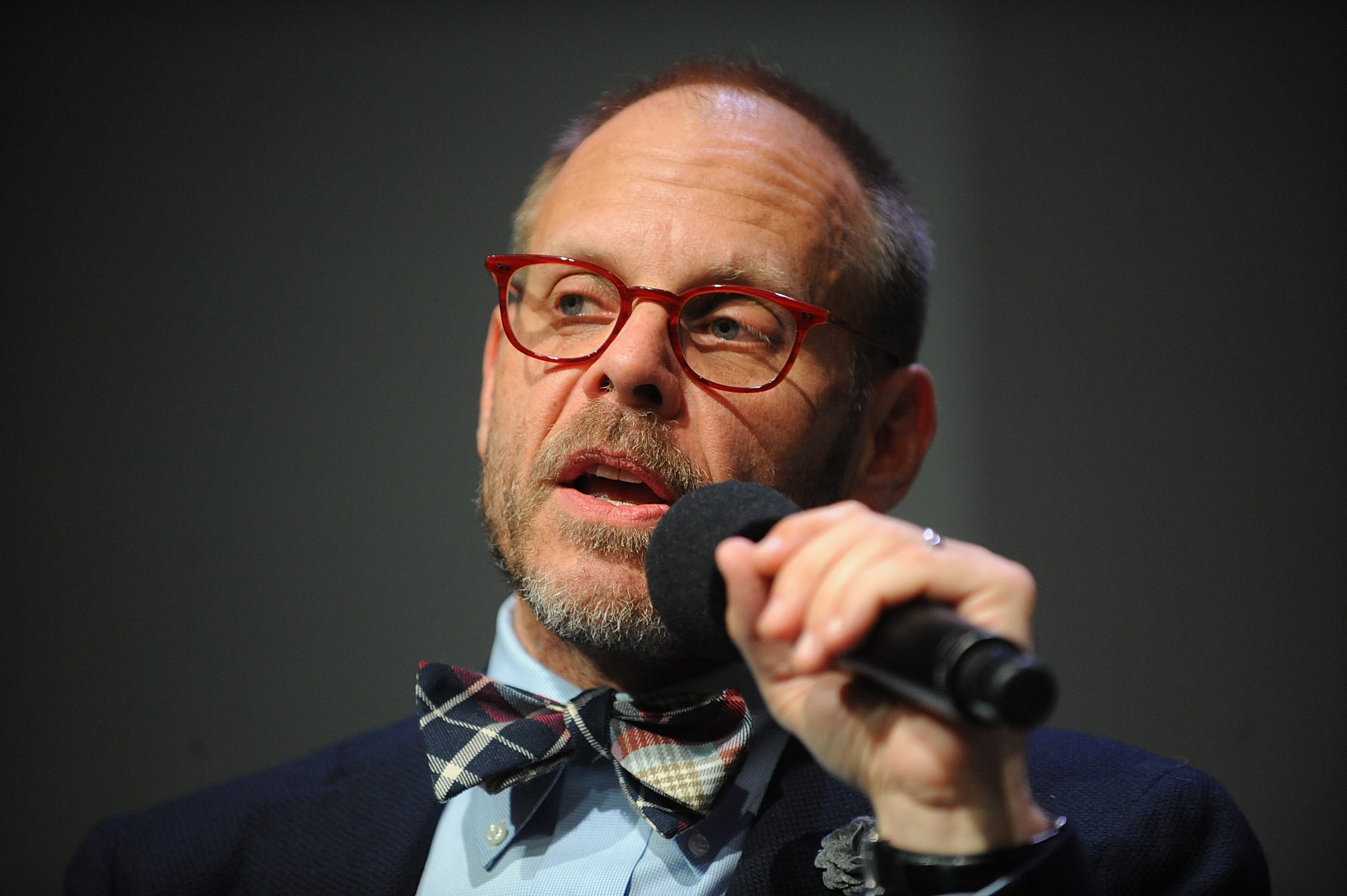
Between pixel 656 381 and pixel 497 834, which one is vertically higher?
pixel 656 381

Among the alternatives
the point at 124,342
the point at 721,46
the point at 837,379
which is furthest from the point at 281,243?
Answer: the point at 837,379

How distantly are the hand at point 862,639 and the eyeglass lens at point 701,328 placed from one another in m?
0.60

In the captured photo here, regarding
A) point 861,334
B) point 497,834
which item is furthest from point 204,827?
point 861,334

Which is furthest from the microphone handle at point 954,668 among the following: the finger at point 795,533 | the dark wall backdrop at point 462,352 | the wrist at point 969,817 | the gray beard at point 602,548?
the dark wall backdrop at point 462,352

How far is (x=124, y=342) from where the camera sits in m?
2.41

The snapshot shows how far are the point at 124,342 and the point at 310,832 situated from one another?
1389 millimetres

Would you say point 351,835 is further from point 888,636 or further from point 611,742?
point 888,636

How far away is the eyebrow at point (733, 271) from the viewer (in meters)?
1.53

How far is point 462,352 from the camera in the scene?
2.54 meters

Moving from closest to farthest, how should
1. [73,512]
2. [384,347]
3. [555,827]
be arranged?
1. [555,827]
2. [73,512]
3. [384,347]

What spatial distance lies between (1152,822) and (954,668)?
37.2 inches

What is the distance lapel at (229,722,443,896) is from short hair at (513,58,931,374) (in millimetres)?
1009

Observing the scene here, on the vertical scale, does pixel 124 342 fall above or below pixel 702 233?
below

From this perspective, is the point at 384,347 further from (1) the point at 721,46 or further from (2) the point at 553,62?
(1) the point at 721,46
